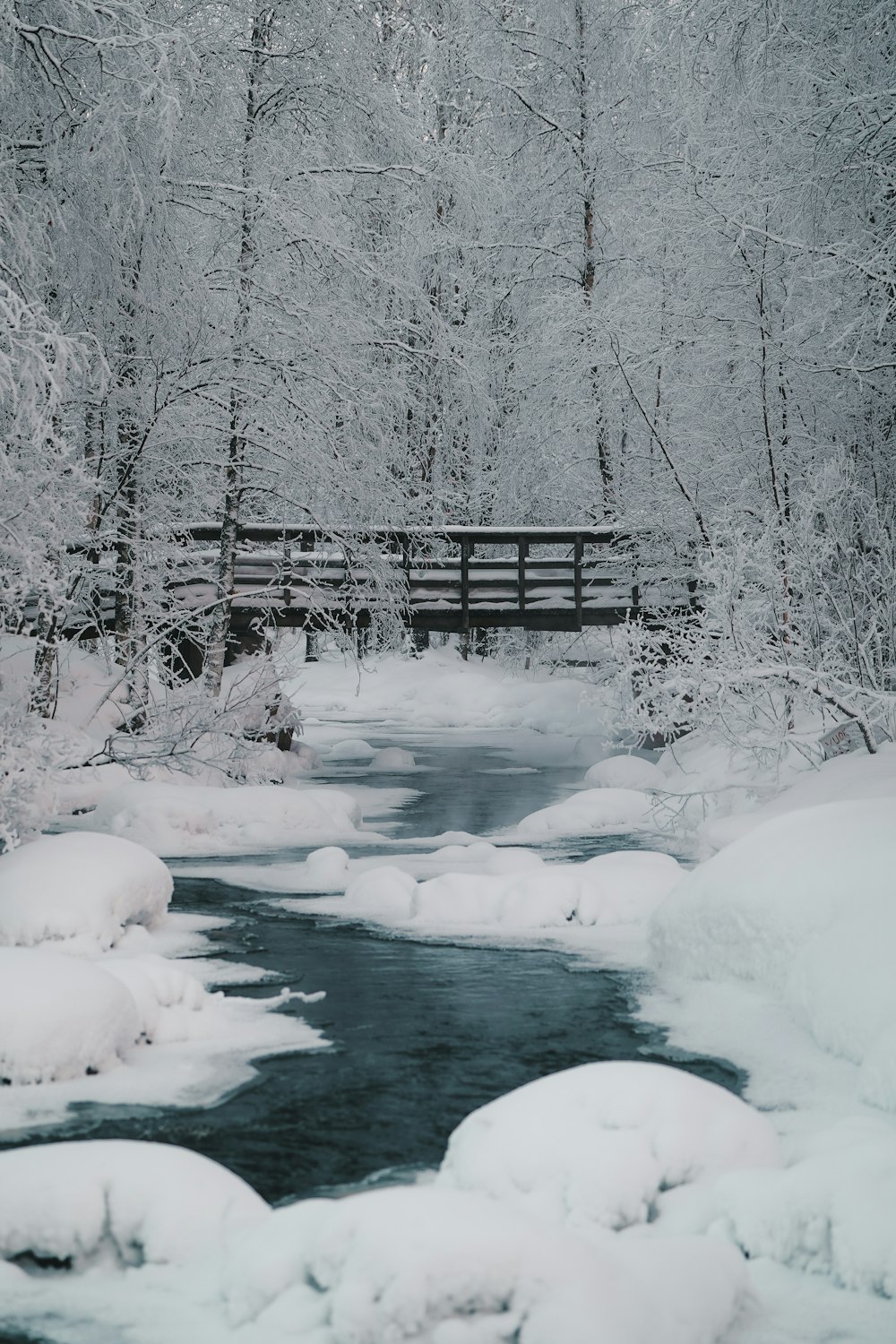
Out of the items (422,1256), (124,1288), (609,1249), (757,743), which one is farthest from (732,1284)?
(757,743)

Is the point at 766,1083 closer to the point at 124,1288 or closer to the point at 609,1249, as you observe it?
the point at 609,1249

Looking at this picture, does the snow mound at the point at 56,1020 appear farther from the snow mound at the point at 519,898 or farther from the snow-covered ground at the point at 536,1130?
the snow mound at the point at 519,898

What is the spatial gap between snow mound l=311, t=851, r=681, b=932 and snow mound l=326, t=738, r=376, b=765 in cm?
1111

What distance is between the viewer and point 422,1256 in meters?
3.63

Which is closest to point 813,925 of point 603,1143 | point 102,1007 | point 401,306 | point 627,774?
point 603,1143

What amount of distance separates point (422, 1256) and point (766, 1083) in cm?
259

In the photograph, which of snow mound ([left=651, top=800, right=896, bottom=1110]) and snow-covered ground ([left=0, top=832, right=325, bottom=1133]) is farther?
snow mound ([left=651, top=800, right=896, bottom=1110])

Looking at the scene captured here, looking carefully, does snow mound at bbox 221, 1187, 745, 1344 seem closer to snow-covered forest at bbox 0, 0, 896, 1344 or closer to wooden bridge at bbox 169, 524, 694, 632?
snow-covered forest at bbox 0, 0, 896, 1344

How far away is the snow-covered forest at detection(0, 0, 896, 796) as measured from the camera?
31.6ft

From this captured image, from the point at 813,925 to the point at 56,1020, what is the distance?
3378 mm

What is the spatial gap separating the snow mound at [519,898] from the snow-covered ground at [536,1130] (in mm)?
24

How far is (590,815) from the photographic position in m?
13.3

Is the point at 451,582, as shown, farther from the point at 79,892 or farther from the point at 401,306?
the point at 79,892

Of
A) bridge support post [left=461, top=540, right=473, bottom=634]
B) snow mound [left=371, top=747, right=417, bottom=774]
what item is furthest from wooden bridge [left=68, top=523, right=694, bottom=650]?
snow mound [left=371, top=747, right=417, bottom=774]
